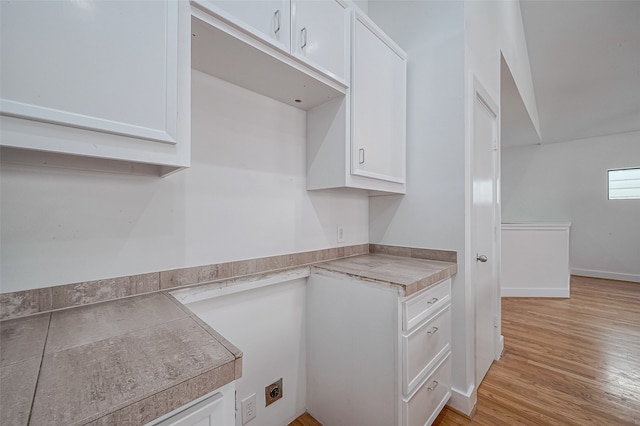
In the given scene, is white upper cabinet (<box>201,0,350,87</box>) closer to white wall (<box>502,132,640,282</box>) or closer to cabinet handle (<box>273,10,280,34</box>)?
cabinet handle (<box>273,10,280,34</box>)

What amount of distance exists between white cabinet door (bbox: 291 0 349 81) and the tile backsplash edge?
100 centimetres

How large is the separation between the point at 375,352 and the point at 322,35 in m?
1.53

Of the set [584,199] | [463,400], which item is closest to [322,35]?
[463,400]

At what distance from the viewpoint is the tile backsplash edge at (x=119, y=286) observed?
0.77m

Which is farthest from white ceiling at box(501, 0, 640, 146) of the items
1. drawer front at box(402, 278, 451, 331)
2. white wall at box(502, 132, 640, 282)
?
drawer front at box(402, 278, 451, 331)

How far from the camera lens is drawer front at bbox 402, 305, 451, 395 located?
1165 millimetres

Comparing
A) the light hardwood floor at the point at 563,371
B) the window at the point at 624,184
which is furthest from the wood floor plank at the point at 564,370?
the window at the point at 624,184

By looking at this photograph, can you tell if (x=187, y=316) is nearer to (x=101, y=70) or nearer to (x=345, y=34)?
(x=101, y=70)

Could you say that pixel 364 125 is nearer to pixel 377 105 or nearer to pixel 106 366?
pixel 377 105

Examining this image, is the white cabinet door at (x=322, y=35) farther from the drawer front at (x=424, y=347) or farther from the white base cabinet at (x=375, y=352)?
the drawer front at (x=424, y=347)

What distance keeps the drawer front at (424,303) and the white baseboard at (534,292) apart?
9.30ft

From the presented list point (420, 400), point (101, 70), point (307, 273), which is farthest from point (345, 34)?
point (420, 400)

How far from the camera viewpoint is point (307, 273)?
154 centimetres

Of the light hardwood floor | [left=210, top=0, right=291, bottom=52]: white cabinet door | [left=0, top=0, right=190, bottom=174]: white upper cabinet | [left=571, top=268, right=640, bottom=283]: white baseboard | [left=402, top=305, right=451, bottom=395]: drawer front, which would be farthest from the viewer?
[left=571, top=268, right=640, bottom=283]: white baseboard
